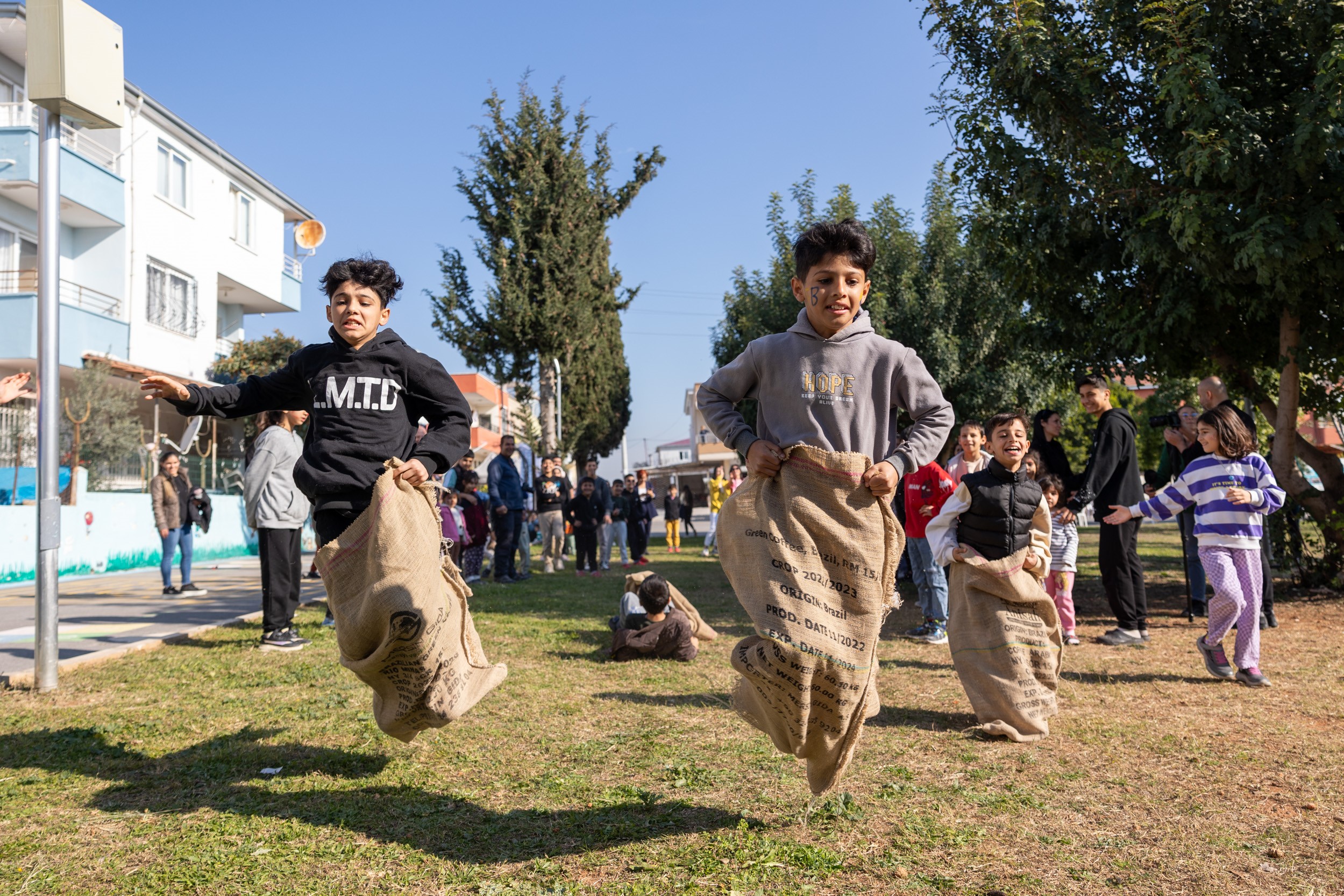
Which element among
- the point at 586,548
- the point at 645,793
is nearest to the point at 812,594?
the point at 645,793

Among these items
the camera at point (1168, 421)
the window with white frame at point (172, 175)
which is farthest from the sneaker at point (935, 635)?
the window with white frame at point (172, 175)

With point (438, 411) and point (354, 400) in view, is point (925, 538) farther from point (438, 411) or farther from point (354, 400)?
point (354, 400)

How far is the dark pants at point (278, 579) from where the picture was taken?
782cm

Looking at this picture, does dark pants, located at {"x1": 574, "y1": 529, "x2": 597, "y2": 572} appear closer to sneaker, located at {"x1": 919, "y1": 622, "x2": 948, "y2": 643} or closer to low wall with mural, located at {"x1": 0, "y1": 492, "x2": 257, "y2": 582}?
low wall with mural, located at {"x1": 0, "y1": 492, "x2": 257, "y2": 582}

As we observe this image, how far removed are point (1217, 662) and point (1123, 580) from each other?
176 centimetres

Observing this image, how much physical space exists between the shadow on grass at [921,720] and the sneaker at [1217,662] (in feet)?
6.86

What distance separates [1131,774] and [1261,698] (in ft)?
7.40

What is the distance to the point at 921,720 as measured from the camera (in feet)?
18.0

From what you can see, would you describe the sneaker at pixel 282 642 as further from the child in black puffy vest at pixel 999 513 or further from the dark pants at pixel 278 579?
the child in black puffy vest at pixel 999 513

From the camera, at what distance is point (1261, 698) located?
5.92 m

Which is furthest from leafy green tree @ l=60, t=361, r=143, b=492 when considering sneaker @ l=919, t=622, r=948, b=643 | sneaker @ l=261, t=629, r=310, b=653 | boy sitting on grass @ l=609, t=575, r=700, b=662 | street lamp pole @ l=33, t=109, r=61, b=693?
sneaker @ l=919, t=622, r=948, b=643

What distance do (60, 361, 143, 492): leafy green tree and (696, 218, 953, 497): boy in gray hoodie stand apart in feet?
58.5

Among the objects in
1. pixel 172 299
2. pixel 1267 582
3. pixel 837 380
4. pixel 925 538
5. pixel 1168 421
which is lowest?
pixel 1267 582

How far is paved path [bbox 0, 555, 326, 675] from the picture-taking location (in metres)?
8.16
